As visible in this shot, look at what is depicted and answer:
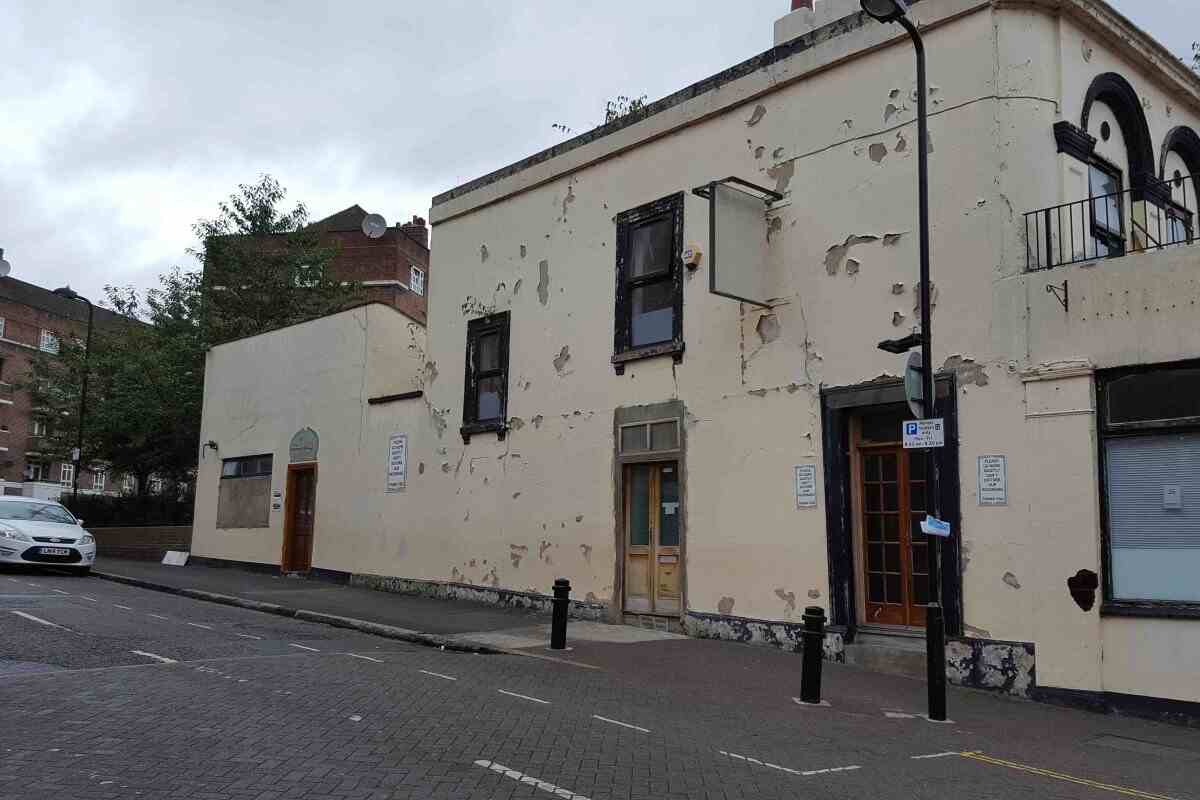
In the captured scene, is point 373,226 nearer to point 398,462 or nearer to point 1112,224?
point 398,462

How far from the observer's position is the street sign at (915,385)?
29.1ft

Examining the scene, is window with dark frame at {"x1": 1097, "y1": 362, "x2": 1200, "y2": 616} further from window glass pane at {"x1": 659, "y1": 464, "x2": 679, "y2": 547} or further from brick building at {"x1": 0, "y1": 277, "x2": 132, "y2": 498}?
brick building at {"x1": 0, "y1": 277, "x2": 132, "y2": 498}

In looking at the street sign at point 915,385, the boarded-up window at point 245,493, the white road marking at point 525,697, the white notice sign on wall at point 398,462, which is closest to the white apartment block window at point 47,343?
the boarded-up window at point 245,493

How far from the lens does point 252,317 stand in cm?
2955

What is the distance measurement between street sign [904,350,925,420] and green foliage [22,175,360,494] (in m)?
23.6

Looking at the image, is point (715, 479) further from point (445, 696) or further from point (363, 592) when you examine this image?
point (363, 592)

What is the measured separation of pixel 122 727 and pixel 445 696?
2587 mm

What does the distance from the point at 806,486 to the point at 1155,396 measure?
12.9 ft

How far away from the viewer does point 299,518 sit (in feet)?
69.1

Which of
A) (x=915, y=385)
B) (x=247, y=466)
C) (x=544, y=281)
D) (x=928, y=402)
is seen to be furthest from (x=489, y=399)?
(x=928, y=402)

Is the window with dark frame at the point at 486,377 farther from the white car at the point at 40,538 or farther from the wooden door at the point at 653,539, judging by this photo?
the white car at the point at 40,538

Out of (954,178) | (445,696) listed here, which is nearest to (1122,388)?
(954,178)

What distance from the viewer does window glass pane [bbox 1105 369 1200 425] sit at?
9297 millimetres

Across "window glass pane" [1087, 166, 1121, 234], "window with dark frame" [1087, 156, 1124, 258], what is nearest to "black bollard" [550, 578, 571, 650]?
"window with dark frame" [1087, 156, 1124, 258]
